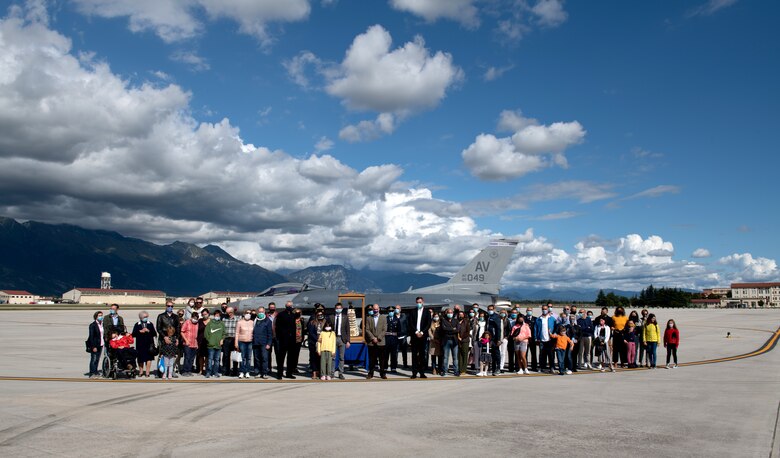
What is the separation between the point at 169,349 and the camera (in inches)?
530

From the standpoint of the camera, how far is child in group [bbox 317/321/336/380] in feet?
44.0

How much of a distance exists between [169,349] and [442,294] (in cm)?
1472

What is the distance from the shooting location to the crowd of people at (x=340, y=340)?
13.5 m

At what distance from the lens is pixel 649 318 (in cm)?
1591

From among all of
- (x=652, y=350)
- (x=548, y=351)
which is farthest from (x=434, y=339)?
(x=652, y=350)

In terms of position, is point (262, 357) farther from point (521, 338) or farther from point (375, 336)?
point (521, 338)

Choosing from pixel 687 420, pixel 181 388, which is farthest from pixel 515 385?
pixel 181 388

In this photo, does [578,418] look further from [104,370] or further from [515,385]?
[104,370]

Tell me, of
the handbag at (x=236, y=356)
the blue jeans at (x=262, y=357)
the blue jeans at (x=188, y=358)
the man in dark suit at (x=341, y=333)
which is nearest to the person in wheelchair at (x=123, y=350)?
the blue jeans at (x=188, y=358)

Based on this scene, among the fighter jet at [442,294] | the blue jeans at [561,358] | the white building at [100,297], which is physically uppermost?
the fighter jet at [442,294]

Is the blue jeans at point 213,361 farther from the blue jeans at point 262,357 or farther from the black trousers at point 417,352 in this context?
the black trousers at point 417,352

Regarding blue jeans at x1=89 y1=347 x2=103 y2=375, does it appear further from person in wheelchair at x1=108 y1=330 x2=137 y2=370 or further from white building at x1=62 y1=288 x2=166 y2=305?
white building at x1=62 y1=288 x2=166 y2=305

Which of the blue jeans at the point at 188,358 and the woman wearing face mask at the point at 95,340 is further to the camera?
the blue jeans at the point at 188,358

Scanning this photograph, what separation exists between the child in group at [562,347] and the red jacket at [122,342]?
11.3m
